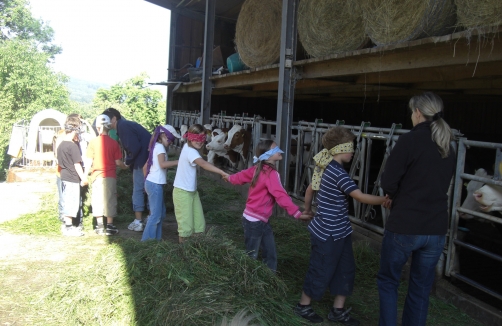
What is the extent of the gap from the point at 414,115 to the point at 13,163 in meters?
14.3

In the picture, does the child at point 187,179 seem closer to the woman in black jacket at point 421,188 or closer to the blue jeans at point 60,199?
the blue jeans at point 60,199

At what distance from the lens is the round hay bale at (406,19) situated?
15.1ft

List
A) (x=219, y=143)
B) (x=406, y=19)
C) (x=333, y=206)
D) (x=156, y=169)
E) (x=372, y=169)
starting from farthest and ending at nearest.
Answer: (x=372, y=169) < (x=219, y=143) < (x=156, y=169) < (x=406, y=19) < (x=333, y=206)

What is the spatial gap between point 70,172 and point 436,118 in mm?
5084

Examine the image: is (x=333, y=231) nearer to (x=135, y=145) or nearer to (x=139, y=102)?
(x=135, y=145)

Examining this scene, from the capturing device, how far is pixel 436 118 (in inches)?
128

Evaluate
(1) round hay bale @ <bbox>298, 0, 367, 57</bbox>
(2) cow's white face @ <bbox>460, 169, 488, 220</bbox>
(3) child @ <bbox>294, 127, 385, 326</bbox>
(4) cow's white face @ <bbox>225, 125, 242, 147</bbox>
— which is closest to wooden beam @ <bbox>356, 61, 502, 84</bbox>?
(1) round hay bale @ <bbox>298, 0, 367, 57</bbox>

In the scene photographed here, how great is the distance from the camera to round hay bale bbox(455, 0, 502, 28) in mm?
3904

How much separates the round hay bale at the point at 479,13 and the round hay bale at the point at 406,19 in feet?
0.80

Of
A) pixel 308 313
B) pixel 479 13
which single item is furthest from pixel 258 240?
pixel 479 13

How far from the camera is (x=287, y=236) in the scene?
662 cm

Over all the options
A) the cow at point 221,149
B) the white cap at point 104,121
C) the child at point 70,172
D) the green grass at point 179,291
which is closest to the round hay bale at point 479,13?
the green grass at point 179,291

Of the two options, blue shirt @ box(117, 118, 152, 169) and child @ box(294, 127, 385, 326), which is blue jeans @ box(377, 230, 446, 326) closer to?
child @ box(294, 127, 385, 326)

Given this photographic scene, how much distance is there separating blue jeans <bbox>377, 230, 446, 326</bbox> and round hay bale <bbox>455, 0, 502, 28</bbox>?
1.91 meters
